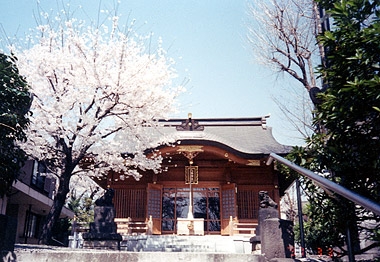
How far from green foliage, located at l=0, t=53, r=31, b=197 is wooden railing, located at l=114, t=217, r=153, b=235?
914 centimetres

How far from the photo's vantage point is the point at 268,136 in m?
19.0

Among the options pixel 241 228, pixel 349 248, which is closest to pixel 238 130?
pixel 241 228

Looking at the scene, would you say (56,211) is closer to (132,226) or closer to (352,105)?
(132,226)

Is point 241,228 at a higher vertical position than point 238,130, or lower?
lower

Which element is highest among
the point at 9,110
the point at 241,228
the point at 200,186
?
the point at 9,110

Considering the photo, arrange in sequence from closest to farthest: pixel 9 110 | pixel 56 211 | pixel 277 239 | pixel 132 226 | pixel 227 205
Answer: pixel 277 239 < pixel 9 110 < pixel 56 211 < pixel 132 226 < pixel 227 205

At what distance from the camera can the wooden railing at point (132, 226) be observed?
14617 mm

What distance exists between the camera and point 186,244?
1197cm

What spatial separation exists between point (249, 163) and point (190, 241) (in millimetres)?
4710

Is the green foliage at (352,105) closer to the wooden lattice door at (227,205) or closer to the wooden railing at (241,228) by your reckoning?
the wooden railing at (241,228)

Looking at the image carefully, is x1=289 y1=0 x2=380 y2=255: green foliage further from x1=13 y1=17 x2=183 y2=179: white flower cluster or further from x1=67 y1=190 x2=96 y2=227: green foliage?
x1=67 y1=190 x2=96 y2=227: green foliage

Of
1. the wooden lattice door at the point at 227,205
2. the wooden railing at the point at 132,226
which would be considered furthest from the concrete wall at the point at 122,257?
the wooden lattice door at the point at 227,205

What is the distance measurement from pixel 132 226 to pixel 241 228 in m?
5.15

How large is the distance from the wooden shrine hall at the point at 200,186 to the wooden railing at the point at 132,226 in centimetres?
31
